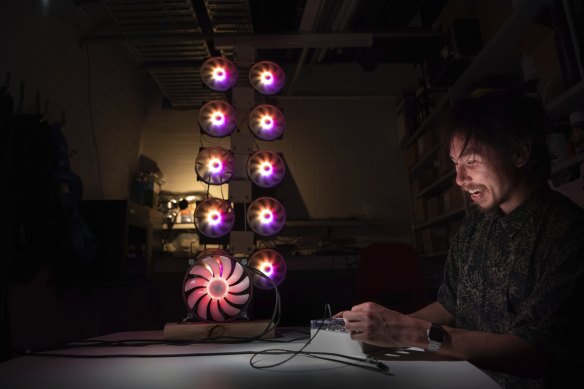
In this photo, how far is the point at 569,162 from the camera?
62.1 inches

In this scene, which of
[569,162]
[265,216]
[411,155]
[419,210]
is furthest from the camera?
[411,155]

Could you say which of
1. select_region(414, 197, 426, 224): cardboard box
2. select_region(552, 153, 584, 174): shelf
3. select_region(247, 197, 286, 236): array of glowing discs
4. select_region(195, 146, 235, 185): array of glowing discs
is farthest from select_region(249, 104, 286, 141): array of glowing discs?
select_region(414, 197, 426, 224): cardboard box

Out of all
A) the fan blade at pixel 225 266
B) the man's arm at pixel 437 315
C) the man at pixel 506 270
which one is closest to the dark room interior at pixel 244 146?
the fan blade at pixel 225 266

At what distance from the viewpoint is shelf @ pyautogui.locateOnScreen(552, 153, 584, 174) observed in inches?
59.5

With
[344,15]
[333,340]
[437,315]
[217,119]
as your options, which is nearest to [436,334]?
[333,340]

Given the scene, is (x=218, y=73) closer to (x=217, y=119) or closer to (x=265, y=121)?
(x=217, y=119)

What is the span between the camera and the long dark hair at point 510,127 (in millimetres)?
1083

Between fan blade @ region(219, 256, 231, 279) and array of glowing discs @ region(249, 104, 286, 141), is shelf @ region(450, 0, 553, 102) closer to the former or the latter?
array of glowing discs @ region(249, 104, 286, 141)

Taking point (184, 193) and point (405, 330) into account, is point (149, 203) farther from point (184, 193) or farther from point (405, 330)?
point (405, 330)

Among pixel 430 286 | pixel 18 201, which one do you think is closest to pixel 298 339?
pixel 18 201

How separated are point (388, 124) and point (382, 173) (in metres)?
0.60

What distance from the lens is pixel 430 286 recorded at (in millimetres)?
3213

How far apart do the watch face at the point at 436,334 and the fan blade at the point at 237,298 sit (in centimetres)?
59

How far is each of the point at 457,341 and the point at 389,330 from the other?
5.8 inches
